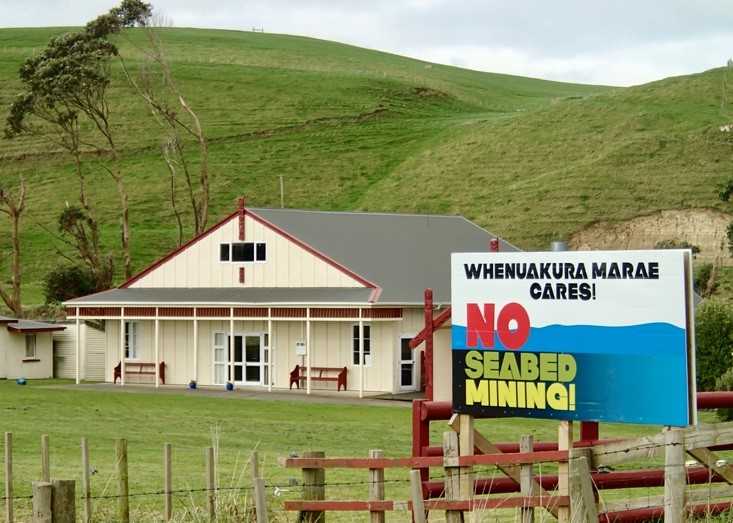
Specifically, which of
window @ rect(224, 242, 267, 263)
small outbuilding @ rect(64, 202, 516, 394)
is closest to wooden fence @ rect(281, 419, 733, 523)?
small outbuilding @ rect(64, 202, 516, 394)

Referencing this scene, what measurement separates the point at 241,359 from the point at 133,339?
15.1 feet

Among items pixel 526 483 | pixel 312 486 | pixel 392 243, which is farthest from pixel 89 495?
pixel 392 243

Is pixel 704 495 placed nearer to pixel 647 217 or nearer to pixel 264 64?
pixel 647 217

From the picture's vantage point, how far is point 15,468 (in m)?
23.1

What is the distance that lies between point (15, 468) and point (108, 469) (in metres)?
1.44

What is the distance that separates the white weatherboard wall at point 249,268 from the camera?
47375 millimetres

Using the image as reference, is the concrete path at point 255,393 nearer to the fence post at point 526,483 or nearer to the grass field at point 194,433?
the grass field at point 194,433

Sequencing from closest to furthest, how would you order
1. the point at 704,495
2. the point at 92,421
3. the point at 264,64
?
1. the point at 704,495
2. the point at 92,421
3. the point at 264,64

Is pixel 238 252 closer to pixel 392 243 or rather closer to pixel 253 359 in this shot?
pixel 253 359

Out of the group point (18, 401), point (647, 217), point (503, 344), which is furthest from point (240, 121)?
point (503, 344)

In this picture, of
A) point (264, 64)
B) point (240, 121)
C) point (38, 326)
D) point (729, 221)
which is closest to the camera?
point (38, 326)

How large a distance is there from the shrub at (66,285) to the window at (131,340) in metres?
19.8

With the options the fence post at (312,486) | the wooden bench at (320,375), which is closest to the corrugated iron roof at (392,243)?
the wooden bench at (320,375)

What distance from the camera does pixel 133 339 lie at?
5169 centimetres
